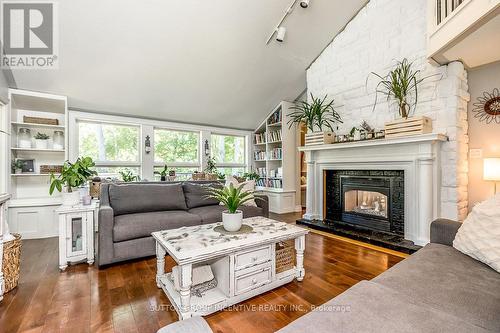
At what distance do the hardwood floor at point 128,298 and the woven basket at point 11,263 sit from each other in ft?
0.23

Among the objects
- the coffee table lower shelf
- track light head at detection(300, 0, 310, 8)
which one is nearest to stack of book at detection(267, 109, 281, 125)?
track light head at detection(300, 0, 310, 8)

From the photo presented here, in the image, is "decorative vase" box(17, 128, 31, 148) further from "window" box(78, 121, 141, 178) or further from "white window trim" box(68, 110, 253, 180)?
"window" box(78, 121, 141, 178)

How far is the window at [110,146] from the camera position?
3.87 m

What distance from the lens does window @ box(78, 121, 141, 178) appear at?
3.87 m

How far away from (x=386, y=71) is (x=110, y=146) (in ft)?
14.4

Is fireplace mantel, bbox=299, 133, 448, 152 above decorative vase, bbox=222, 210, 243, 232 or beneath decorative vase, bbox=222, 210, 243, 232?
above

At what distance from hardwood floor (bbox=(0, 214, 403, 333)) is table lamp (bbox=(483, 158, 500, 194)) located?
1256 mm

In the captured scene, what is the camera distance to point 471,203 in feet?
9.29

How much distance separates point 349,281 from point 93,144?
4110mm

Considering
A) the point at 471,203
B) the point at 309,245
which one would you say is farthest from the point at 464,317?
the point at 471,203

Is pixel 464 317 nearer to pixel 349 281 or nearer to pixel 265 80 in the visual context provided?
pixel 349 281

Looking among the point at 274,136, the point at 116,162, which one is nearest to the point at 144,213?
the point at 116,162

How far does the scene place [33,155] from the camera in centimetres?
343

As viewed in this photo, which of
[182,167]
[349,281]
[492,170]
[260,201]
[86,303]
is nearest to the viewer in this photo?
[86,303]
